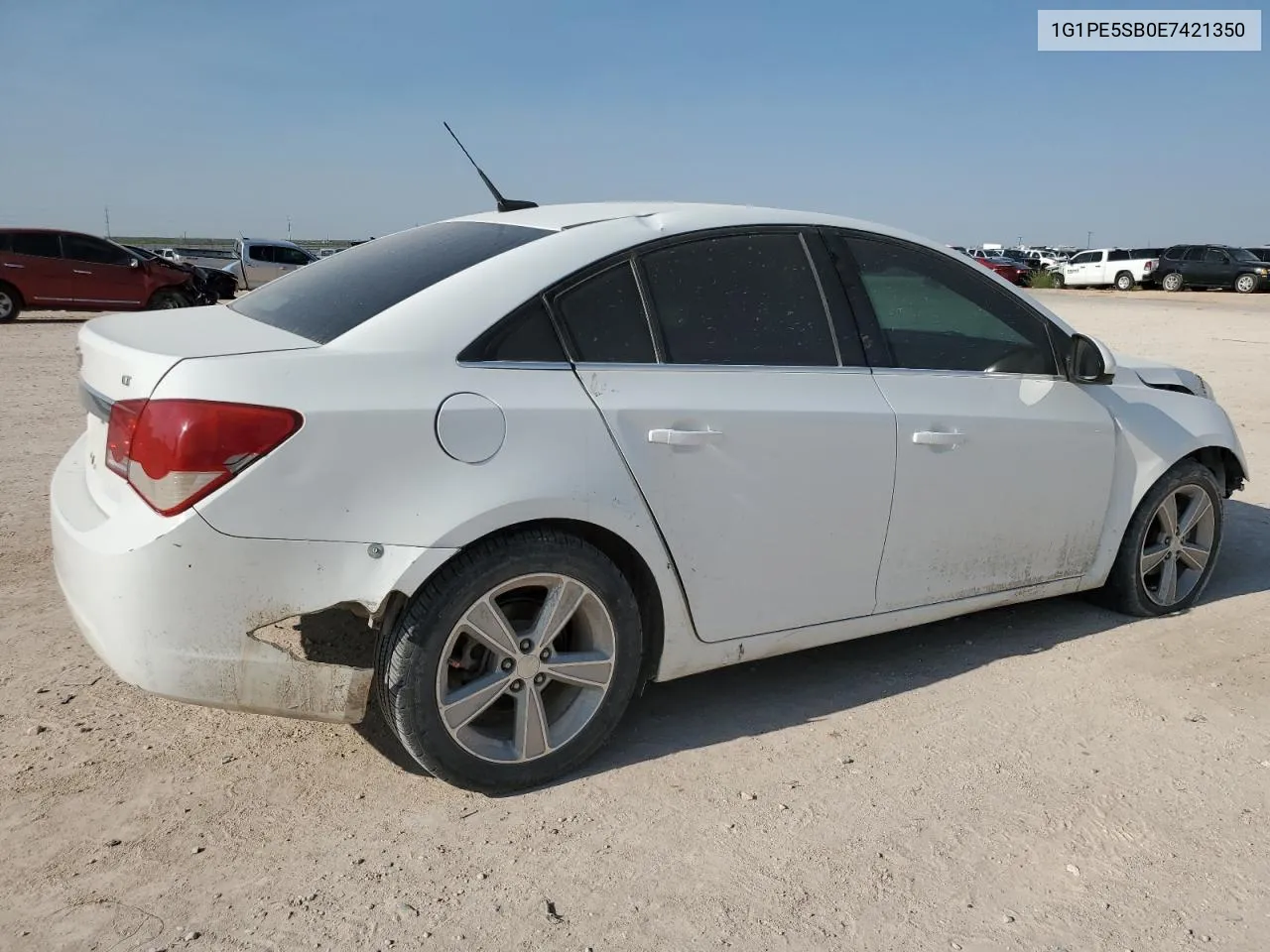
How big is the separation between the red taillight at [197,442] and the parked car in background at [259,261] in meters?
27.8

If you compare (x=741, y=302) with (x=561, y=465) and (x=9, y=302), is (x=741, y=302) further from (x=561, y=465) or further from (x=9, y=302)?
(x=9, y=302)

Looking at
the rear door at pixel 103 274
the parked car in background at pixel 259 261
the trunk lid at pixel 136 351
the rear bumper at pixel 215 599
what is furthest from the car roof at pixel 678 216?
the parked car in background at pixel 259 261

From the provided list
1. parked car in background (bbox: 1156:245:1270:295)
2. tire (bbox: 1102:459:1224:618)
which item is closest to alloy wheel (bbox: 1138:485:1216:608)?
tire (bbox: 1102:459:1224:618)

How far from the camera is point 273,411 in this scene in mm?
2748

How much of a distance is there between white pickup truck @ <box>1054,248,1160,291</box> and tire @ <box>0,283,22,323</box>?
1336 inches

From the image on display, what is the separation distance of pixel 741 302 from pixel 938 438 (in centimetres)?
84

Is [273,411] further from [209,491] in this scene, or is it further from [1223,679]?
[1223,679]

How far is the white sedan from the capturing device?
2.79 m

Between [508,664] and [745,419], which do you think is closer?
[508,664]

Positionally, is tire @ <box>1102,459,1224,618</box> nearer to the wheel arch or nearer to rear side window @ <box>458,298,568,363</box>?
the wheel arch

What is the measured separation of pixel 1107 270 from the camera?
39.8m

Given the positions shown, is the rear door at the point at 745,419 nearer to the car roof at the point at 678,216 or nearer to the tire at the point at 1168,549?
the car roof at the point at 678,216

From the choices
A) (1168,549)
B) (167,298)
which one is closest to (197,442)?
(1168,549)

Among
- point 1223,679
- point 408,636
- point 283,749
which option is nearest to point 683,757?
point 408,636
